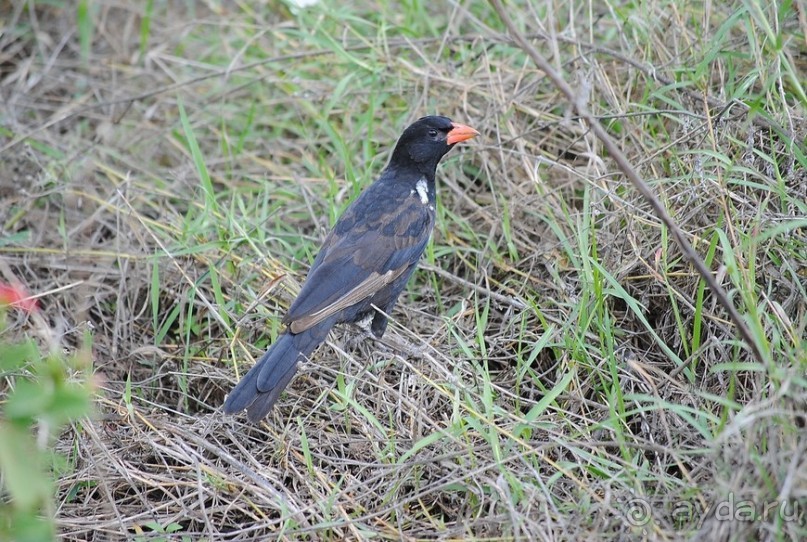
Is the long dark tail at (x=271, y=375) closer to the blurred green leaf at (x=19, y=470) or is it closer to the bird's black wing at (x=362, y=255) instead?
the bird's black wing at (x=362, y=255)

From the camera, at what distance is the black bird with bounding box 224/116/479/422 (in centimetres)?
346

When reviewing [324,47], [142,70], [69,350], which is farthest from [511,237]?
[142,70]

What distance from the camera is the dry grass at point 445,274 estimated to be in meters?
2.97

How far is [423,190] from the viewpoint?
4.35 metres

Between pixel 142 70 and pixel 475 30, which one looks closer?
pixel 475 30

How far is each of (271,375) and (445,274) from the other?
112 cm

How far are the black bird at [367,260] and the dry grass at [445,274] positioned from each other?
0.58ft

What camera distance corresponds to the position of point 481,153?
470 centimetres

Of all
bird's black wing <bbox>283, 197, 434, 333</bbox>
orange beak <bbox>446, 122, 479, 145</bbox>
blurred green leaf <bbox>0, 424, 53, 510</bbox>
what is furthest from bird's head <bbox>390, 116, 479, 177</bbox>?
blurred green leaf <bbox>0, 424, 53, 510</bbox>

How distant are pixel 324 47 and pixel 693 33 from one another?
6.81ft

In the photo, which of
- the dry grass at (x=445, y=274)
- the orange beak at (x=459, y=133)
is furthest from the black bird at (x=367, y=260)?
the dry grass at (x=445, y=274)

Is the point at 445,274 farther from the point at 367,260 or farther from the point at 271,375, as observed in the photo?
the point at 271,375

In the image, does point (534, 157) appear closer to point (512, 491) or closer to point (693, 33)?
point (693, 33)

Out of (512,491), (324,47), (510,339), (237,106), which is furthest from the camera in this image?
(237,106)
